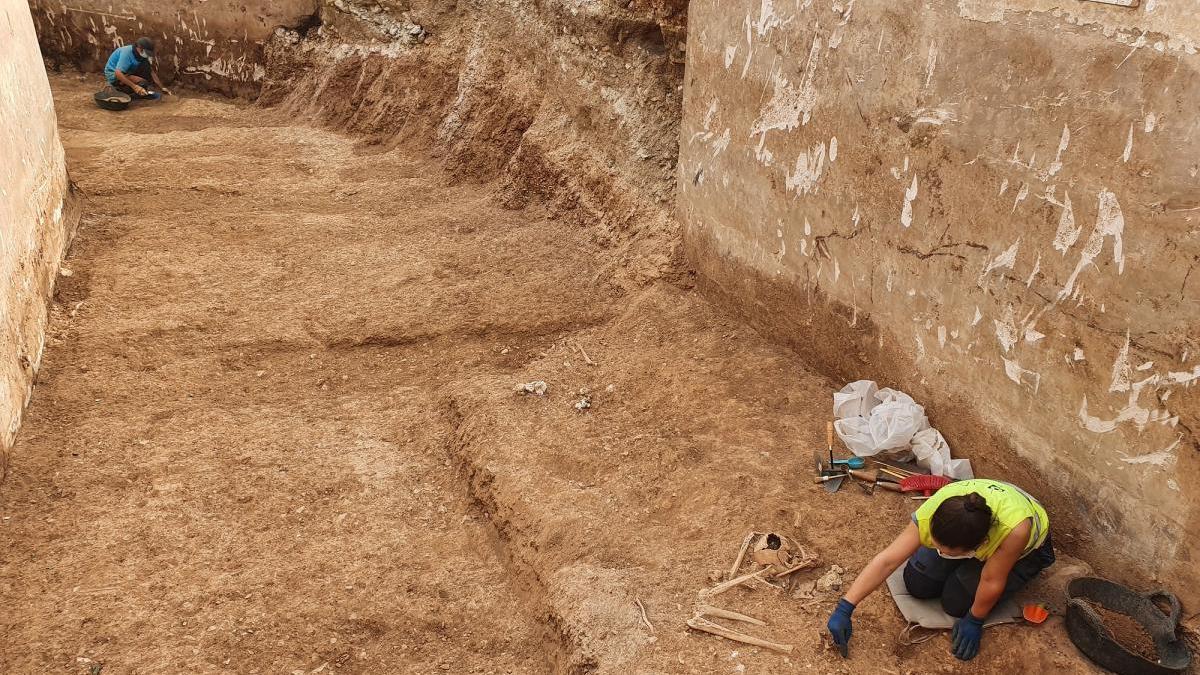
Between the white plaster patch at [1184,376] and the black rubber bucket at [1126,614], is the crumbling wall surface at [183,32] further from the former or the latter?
the black rubber bucket at [1126,614]

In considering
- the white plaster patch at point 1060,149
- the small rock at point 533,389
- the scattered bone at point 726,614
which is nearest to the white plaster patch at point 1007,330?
the white plaster patch at point 1060,149

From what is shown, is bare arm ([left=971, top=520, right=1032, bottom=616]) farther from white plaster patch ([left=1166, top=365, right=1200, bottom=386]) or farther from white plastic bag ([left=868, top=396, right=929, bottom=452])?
white plastic bag ([left=868, top=396, right=929, bottom=452])

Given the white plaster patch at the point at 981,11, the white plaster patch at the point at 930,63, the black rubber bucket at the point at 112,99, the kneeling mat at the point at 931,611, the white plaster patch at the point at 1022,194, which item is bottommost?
the kneeling mat at the point at 931,611

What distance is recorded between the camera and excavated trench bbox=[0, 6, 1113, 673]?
140 inches

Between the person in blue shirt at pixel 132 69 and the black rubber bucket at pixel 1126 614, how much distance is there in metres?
10.7

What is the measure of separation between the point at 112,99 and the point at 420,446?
7.62m

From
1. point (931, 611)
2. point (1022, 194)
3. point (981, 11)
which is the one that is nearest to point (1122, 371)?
point (1022, 194)

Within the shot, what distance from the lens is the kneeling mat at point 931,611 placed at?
123 inches

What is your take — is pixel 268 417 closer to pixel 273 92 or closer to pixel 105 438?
pixel 105 438

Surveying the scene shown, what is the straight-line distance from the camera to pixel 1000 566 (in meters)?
3.03

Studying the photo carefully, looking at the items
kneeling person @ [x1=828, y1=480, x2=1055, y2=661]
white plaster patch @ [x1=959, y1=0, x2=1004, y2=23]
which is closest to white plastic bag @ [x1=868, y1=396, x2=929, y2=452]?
kneeling person @ [x1=828, y1=480, x2=1055, y2=661]

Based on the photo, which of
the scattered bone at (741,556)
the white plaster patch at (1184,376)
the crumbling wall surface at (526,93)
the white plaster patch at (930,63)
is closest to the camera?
the white plaster patch at (1184,376)

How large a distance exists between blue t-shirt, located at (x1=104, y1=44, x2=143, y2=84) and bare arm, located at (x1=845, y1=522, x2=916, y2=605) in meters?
10.3

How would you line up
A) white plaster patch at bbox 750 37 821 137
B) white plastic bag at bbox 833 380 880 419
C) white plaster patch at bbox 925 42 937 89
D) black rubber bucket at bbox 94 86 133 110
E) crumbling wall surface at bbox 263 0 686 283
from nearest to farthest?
white plaster patch at bbox 925 42 937 89
white plastic bag at bbox 833 380 880 419
white plaster patch at bbox 750 37 821 137
crumbling wall surface at bbox 263 0 686 283
black rubber bucket at bbox 94 86 133 110
